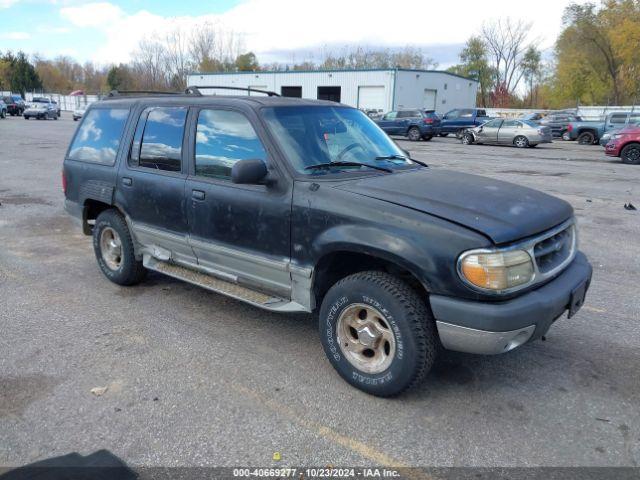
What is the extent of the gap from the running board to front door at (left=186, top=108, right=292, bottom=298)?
6 centimetres

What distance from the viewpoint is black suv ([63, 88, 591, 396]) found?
3031 millimetres

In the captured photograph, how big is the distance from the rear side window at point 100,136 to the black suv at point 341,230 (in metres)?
0.04

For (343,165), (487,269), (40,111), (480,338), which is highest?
(40,111)

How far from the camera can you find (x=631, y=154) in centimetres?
1756

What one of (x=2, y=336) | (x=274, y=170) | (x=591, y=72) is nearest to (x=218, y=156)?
(x=274, y=170)

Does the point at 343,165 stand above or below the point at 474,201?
above

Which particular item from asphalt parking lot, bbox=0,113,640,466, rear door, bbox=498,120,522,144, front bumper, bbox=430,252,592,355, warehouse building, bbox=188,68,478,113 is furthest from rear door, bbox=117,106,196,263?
warehouse building, bbox=188,68,478,113

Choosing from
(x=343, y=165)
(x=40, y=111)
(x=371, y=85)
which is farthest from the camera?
(x=371, y=85)

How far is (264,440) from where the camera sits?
297 centimetres

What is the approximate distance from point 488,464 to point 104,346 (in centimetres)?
288

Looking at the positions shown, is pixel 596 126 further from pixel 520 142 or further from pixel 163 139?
pixel 163 139

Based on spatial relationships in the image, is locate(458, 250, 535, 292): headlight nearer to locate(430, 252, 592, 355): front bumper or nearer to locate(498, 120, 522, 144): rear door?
locate(430, 252, 592, 355): front bumper

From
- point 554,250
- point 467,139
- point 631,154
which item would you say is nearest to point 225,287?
point 554,250

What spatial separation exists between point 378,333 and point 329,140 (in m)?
1.61
